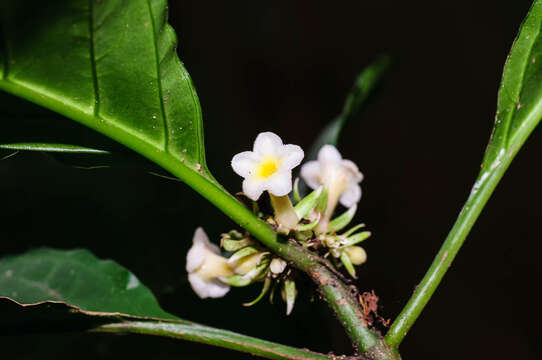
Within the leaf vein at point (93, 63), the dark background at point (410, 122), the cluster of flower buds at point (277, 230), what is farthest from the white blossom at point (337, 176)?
the dark background at point (410, 122)

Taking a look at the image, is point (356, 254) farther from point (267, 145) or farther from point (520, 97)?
point (520, 97)

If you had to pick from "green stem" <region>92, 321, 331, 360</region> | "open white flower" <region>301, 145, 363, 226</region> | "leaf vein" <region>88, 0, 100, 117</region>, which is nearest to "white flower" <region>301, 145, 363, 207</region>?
"open white flower" <region>301, 145, 363, 226</region>

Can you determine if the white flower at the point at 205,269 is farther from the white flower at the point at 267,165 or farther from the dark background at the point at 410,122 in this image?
the dark background at the point at 410,122

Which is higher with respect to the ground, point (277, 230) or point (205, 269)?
point (277, 230)

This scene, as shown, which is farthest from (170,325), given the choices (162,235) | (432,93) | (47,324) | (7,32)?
(432,93)

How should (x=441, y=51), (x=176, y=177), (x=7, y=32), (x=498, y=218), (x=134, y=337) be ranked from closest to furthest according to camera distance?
(x=7, y=32), (x=176, y=177), (x=134, y=337), (x=498, y=218), (x=441, y=51)

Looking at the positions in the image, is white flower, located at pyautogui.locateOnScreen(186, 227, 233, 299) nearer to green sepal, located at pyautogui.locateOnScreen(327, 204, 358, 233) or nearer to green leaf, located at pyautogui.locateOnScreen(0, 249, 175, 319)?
green leaf, located at pyautogui.locateOnScreen(0, 249, 175, 319)

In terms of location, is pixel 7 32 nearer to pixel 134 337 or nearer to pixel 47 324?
pixel 47 324

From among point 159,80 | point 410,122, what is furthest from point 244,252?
point 410,122
